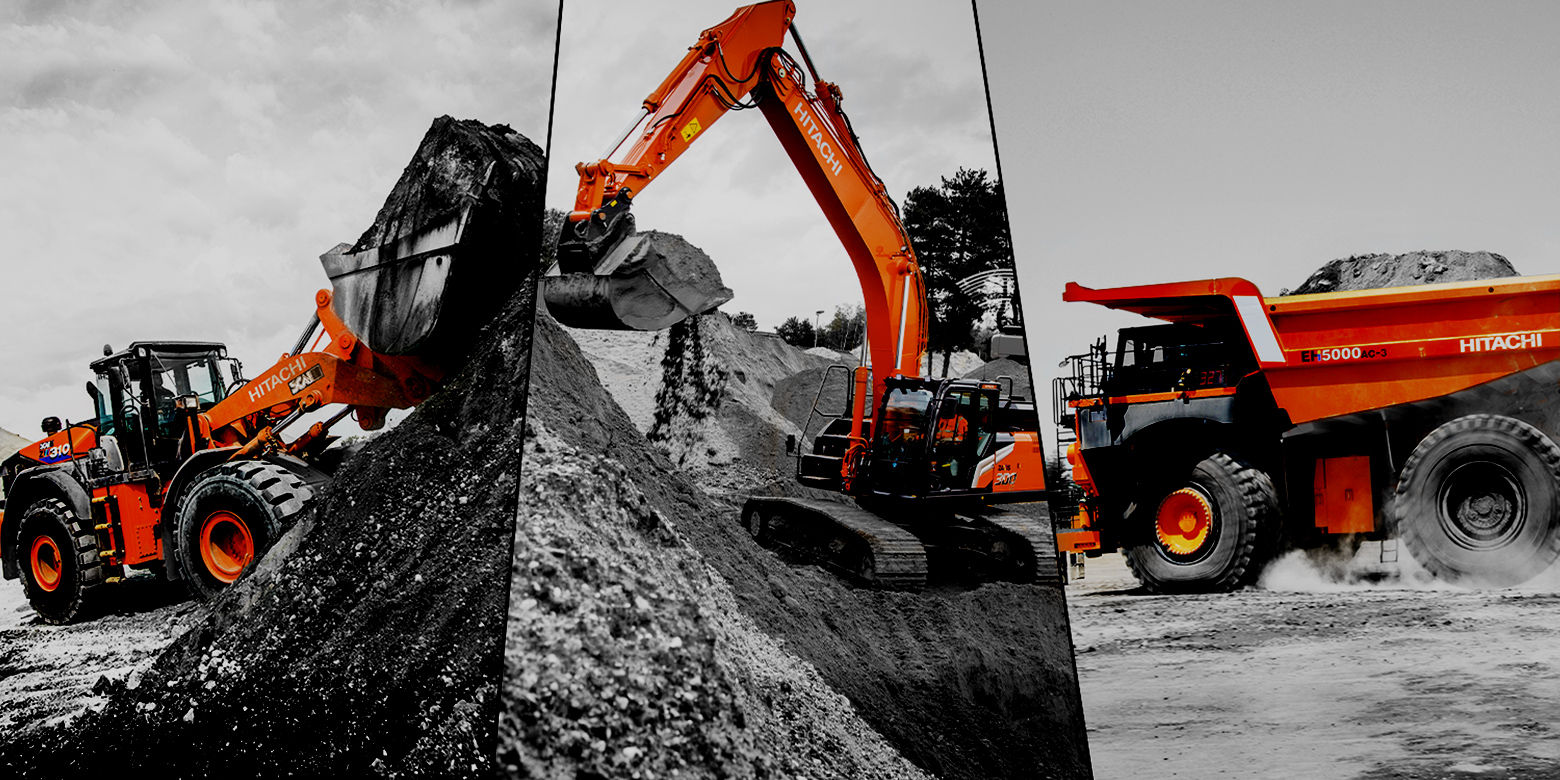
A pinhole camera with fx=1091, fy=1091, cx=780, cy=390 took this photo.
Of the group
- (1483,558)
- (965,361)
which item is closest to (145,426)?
(965,361)

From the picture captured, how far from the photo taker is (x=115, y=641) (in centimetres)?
400

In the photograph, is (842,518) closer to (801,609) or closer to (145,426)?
(801,609)

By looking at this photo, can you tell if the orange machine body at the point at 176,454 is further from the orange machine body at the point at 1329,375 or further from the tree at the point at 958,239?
the orange machine body at the point at 1329,375

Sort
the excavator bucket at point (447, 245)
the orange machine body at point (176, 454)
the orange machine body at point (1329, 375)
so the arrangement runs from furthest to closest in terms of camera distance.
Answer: the orange machine body at point (176, 454) < the excavator bucket at point (447, 245) < the orange machine body at point (1329, 375)

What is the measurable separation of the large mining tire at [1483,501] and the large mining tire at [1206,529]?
14.2 inches

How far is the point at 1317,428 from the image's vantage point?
2852 mm

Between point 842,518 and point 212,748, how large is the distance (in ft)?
7.83

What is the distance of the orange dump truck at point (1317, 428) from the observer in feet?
8.34

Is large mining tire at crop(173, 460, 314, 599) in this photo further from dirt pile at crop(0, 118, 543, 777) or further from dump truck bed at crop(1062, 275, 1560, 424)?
dump truck bed at crop(1062, 275, 1560, 424)

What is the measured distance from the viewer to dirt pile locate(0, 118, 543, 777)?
125 inches

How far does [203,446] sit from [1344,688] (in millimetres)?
4300

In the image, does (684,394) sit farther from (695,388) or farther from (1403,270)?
(1403,270)

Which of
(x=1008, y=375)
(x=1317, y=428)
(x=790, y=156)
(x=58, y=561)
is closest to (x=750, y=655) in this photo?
(x=1008, y=375)

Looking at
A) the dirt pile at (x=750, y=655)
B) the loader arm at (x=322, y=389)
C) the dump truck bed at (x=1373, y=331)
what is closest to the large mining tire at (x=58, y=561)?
the loader arm at (x=322, y=389)
